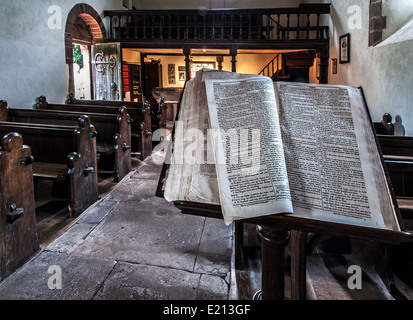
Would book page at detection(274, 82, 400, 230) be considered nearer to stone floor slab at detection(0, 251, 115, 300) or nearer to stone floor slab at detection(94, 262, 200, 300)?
stone floor slab at detection(94, 262, 200, 300)

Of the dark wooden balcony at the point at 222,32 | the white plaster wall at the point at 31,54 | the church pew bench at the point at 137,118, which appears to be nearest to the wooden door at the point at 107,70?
the dark wooden balcony at the point at 222,32

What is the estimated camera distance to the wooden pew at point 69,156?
3.05 m

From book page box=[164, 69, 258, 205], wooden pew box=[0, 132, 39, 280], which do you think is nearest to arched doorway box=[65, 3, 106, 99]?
wooden pew box=[0, 132, 39, 280]

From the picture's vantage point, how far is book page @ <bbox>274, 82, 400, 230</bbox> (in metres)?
0.75

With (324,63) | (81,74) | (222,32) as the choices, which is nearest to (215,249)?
(222,32)

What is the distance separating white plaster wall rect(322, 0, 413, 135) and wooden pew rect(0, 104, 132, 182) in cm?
379

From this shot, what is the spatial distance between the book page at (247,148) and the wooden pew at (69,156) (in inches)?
99.3

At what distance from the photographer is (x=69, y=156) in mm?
3012

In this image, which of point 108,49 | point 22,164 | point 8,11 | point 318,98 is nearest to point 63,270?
point 22,164

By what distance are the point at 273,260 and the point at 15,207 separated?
1.99m

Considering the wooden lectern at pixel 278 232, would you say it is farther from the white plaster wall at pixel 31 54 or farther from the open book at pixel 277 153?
the white plaster wall at pixel 31 54

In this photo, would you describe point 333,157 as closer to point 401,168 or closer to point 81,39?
point 401,168
